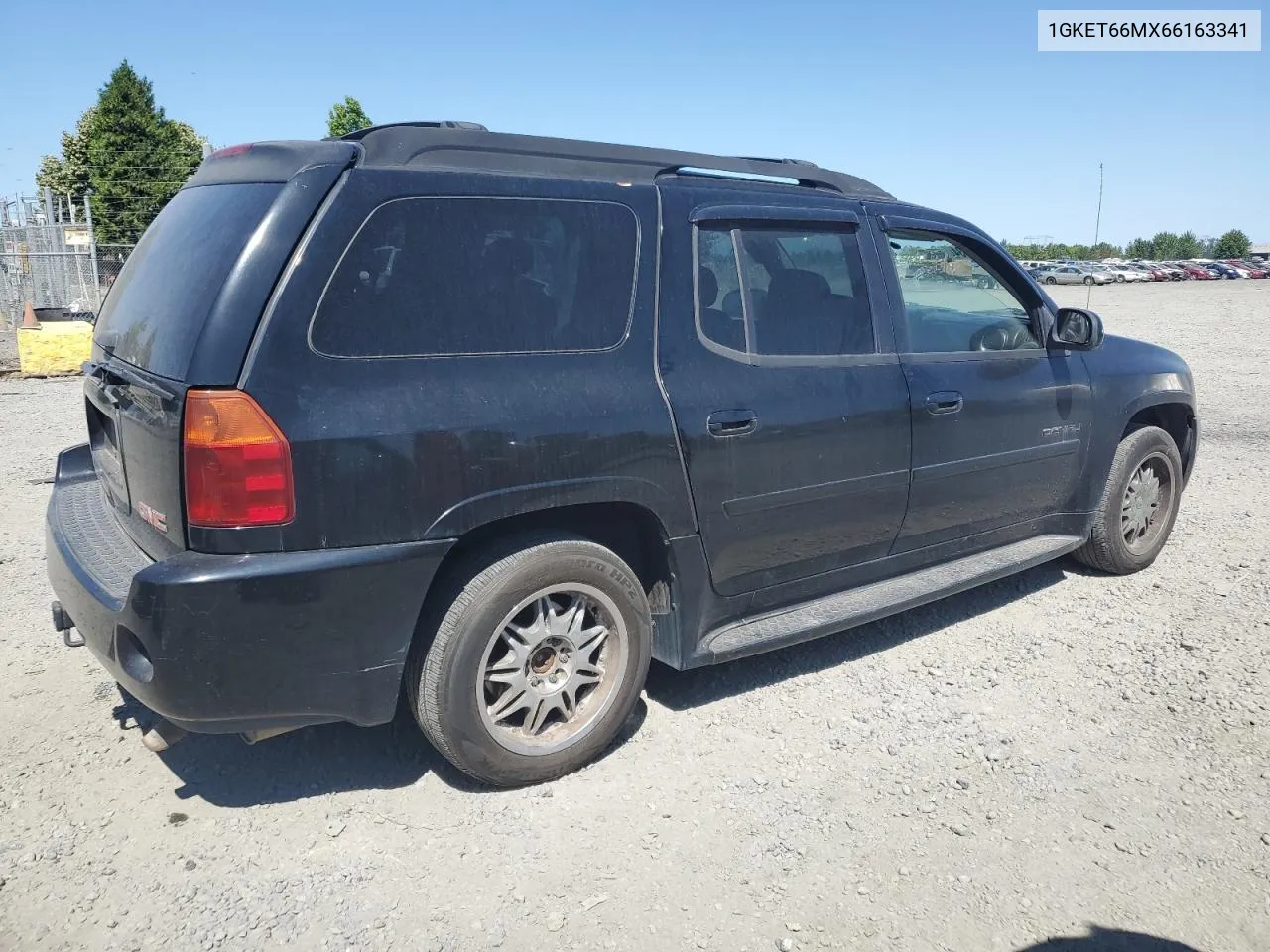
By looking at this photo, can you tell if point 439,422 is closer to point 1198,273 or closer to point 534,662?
point 534,662

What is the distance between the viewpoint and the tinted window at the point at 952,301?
4.20 m

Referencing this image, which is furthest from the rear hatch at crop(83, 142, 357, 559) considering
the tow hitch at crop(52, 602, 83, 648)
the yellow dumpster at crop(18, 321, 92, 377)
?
the yellow dumpster at crop(18, 321, 92, 377)

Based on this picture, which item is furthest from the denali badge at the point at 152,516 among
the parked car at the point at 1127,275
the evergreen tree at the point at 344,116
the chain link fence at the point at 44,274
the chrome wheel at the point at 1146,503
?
the parked car at the point at 1127,275

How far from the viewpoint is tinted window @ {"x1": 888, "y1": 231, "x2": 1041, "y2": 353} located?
13.8ft

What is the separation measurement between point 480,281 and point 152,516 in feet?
3.83

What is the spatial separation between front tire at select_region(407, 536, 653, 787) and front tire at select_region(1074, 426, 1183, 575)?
9.59 ft

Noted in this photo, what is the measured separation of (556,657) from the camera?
127 inches

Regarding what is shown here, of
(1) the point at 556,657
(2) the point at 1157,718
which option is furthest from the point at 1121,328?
(1) the point at 556,657

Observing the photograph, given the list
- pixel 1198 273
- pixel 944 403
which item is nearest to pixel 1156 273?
pixel 1198 273

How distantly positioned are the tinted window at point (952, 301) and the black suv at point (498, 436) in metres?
0.03

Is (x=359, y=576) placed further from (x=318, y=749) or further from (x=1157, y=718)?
(x=1157, y=718)

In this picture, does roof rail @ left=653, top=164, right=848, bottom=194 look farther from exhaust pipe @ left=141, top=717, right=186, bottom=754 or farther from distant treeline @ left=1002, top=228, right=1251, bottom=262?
distant treeline @ left=1002, top=228, right=1251, bottom=262

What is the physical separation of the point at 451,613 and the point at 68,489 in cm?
181

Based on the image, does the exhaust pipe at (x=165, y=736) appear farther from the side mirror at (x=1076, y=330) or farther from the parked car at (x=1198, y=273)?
the parked car at (x=1198, y=273)
